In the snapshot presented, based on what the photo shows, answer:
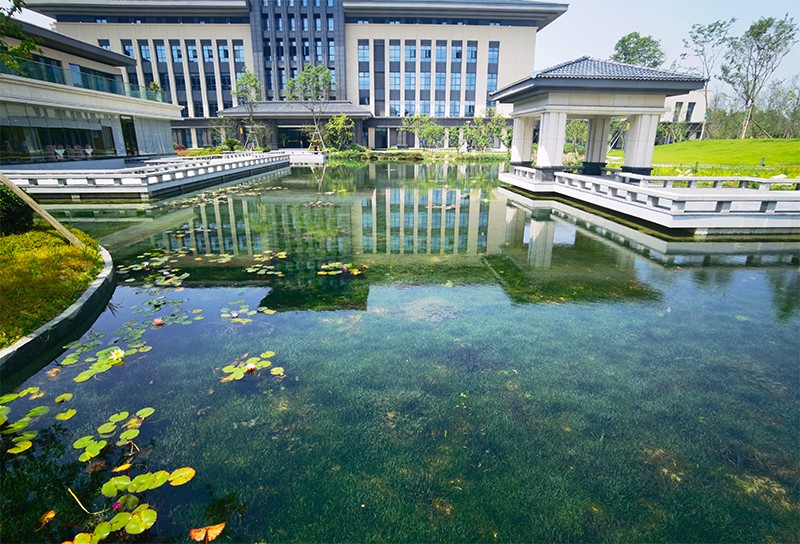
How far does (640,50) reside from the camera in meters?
62.5

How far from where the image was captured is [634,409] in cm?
395

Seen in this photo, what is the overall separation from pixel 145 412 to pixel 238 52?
6887 centimetres

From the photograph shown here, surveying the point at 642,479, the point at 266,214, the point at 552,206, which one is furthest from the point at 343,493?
the point at 552,206

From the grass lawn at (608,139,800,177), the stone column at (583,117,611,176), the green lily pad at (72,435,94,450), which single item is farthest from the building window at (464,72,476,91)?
the green lily pad at (72,435,94,450)

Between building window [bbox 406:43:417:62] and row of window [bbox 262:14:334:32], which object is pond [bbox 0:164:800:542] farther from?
row of window [bbox 262:14:334:32]

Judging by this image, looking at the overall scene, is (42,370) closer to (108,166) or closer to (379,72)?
(108,166)

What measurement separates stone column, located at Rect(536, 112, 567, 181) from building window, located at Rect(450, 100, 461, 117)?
47530 mm

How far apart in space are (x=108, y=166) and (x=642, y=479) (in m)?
33.8

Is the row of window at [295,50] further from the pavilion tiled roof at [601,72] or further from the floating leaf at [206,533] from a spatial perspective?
the floating leaf at [206,533]

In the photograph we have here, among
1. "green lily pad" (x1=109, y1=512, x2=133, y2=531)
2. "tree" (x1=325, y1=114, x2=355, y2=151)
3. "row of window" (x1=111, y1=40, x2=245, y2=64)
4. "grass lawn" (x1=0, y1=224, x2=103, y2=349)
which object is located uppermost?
"row of window" (x1=111, y1=40, x2=245, y2=64)

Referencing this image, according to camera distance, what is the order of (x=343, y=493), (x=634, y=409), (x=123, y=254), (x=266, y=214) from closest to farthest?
(x=343, y=493), (x=634, y=409), (x=123, y=254), (x=266, y=214)

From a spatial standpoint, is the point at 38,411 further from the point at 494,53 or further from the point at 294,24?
the point at 494,53

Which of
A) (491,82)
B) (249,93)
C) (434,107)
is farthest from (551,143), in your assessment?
(491,82)

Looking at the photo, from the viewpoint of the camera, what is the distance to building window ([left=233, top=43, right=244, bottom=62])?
6059 centimetres
